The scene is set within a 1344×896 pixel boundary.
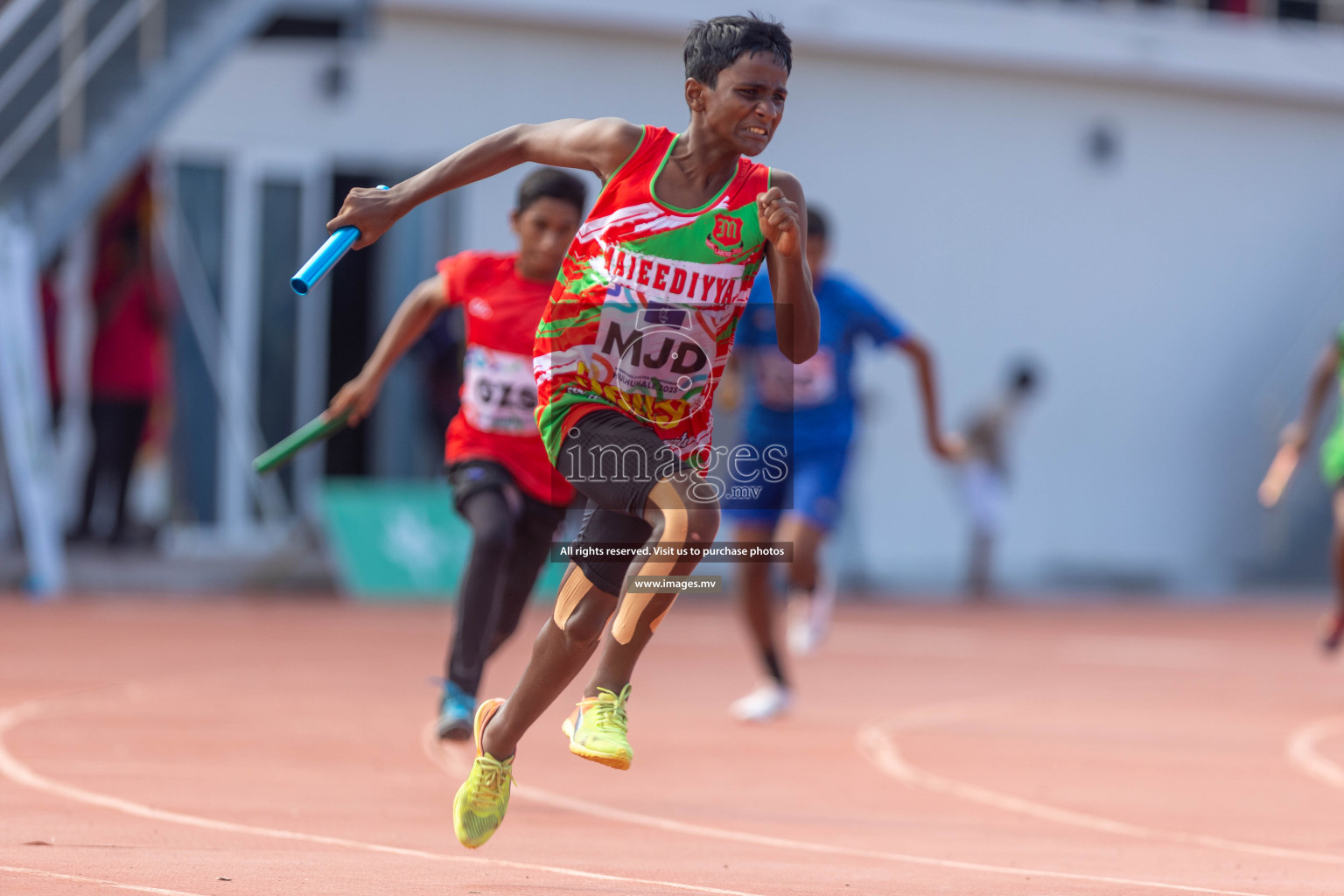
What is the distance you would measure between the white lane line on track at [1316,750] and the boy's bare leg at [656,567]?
12.1 feet

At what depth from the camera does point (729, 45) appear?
15.2ft

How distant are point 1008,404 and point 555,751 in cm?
1143

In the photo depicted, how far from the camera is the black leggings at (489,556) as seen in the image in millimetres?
6457

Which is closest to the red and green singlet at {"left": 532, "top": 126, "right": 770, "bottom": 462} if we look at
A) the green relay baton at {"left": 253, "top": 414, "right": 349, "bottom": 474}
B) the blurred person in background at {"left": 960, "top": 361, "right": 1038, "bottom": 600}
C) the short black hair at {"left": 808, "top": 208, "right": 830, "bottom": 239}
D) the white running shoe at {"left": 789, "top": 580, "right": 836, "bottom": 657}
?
the green relay baton at {"left": 253, "top": 414, "right": 349, "bottom": 474}

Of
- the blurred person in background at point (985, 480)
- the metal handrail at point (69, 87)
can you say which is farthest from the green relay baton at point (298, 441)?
the blurred person in background at point (985, 480)

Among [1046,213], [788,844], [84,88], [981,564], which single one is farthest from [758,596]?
[1046,213]

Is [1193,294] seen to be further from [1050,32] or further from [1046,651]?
[1046,651]

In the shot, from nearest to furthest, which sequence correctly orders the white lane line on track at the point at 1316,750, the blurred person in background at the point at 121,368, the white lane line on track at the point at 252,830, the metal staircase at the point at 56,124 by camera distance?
the white lane line on track at the point at 252,830 → the white lane line on track at the point at 1316,750 → the metal staircase at the point at 56,124 → the blurred person in background at the point at 121,368

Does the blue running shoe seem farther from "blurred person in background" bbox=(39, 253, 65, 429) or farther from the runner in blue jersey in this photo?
"blurred person in background" bbox=(39, 253, 65, 429)

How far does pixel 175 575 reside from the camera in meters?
14.9

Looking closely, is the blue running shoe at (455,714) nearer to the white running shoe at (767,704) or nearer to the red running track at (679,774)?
the red running track at (679,774)

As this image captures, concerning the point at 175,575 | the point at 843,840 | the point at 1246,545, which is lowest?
the point at 1246,545

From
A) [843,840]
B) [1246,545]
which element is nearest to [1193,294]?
[1246,545]

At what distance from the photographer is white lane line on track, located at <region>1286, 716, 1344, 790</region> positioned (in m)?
7.51
